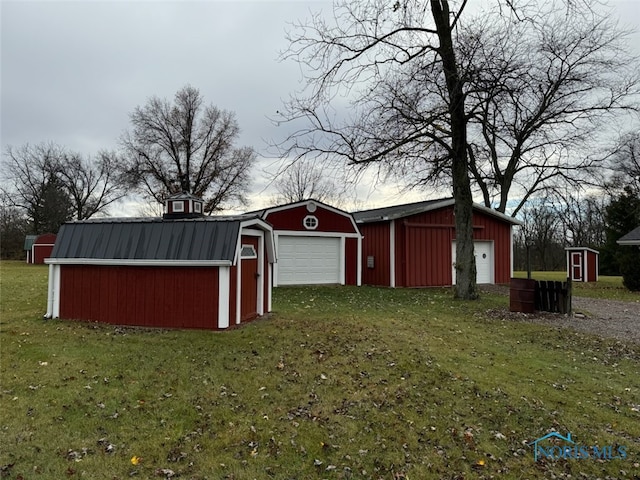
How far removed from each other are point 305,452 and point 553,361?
4332mm

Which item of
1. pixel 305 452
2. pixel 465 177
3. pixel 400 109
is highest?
pixel 400 109

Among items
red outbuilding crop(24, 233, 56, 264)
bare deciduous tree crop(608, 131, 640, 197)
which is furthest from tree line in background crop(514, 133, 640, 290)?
red outbuilding crop(24, 233, 56, 264)

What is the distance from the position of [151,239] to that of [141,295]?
1.11m

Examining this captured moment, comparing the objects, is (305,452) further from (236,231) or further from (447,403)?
(236,231)

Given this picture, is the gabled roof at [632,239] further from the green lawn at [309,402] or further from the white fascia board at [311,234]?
the green lawn at [309,402]

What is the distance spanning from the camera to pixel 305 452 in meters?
3.80

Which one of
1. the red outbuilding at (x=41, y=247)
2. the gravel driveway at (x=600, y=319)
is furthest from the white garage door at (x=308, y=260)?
the red outbuilding at (x=41, y=247)

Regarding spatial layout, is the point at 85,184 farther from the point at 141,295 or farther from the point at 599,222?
the point at 599,222

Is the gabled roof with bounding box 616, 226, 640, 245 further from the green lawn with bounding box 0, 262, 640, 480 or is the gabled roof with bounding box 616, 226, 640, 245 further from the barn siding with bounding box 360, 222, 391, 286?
the green lawn with bounding box 0, 262, 640, 480

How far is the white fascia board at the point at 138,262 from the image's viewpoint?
7.57 m

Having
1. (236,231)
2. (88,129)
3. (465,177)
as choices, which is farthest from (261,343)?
(88,129)

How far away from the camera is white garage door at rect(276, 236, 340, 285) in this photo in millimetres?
15406

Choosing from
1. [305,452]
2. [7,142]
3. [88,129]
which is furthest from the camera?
[7,142]

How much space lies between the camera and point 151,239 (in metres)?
8.29
